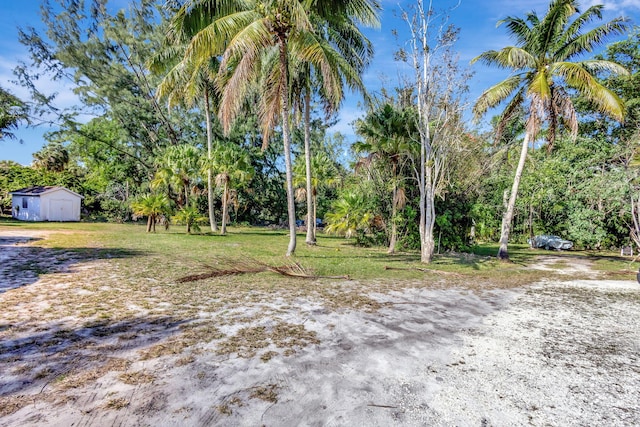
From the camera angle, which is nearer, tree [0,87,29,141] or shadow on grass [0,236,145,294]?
shadow on grass [0,236,145,294]

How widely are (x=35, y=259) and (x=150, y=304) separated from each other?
578 cm

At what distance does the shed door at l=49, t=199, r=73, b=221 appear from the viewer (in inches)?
1058

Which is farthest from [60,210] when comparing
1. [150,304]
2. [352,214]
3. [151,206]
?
[150,304]

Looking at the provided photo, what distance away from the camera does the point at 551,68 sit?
12070 mm

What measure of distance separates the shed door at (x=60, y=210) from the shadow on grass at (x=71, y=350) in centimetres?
2876

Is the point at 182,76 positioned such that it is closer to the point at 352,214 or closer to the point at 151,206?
the point at 151,206

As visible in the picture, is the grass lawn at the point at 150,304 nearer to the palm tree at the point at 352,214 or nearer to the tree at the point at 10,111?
the palm tree at the point at 352,214

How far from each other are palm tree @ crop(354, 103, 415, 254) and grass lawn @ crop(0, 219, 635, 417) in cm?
409

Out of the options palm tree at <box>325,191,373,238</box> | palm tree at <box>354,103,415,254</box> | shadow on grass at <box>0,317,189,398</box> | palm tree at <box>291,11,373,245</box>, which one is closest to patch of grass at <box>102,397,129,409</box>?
shadow on grass at <box>0,317,189,398</box>

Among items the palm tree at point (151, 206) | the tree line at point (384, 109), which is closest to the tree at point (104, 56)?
the tree line at point (384, 109)

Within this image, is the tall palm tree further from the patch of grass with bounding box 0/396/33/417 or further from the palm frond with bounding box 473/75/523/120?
the patch of grass with bounding box 0/396/33/417

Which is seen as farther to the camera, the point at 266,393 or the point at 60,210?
the point at 60,210

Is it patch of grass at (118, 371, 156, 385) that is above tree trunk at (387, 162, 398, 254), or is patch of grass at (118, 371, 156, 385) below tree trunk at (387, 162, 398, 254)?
below

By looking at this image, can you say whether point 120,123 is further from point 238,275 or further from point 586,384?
point 586,384
